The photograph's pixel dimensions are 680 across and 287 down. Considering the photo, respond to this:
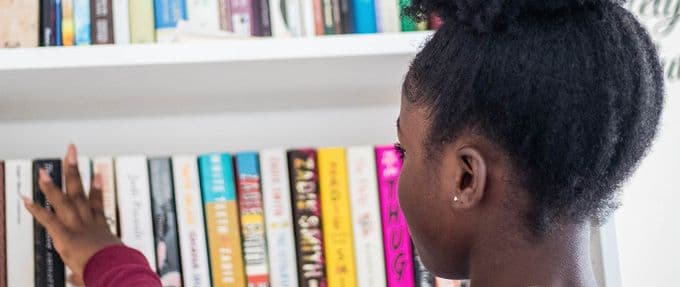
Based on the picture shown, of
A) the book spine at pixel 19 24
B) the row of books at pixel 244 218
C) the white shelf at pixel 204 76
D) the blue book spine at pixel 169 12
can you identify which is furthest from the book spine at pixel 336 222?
the book spine at pixel 19 24

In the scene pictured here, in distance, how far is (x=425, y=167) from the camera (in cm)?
76

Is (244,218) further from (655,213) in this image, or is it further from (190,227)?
(655,213)

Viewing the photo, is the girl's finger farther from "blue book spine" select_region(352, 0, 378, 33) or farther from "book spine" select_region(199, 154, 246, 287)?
"blue book spine" select_region(352, 0, 378, 33)

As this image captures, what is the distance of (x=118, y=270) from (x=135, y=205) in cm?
9

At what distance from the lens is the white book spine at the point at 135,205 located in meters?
1.01

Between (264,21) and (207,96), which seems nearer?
(264,21)

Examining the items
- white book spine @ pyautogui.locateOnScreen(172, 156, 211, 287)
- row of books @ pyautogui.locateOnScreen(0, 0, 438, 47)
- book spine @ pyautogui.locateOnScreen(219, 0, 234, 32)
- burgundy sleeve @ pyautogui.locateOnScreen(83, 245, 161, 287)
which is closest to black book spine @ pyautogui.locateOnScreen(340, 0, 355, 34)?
row of books @ pyautogui.locateOnScreen(0, 0, 438, 47)

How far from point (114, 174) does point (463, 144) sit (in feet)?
1.49

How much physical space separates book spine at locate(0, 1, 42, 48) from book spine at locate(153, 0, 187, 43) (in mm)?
122

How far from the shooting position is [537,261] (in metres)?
0.73

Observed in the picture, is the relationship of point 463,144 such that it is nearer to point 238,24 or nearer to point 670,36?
point 238,24

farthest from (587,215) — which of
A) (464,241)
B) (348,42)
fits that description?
(348,42)

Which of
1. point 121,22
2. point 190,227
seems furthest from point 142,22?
point 190,227

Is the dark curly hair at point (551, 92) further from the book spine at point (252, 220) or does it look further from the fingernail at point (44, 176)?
the fingernail at point (44, 176)
